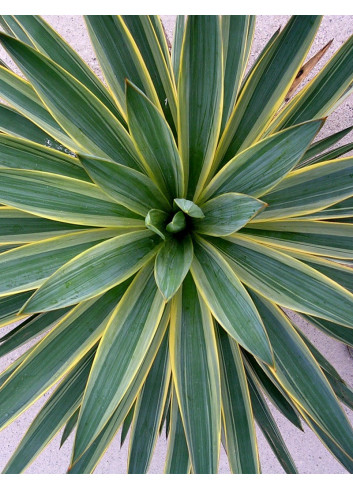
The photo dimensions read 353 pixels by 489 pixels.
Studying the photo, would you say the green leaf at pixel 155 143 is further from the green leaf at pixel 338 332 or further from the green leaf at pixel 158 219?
the green leaf at pixel 338 332

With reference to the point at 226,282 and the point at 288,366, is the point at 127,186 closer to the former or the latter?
the point at 226,282

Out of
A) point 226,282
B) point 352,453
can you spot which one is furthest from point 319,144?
point 352,453

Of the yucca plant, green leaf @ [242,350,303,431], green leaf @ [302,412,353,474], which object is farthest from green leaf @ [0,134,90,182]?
green leaf @ [302,412,353,474]

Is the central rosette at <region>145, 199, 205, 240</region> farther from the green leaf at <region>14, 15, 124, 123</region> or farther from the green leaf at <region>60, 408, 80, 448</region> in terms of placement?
the green leaf at <region>60, 408, 80, 448</region>

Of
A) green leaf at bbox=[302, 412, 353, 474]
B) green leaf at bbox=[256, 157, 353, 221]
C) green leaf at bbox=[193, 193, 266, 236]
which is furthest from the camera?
green leaf at bbox=[302, 412, 353, 474]

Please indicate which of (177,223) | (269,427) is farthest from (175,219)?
(269,427)

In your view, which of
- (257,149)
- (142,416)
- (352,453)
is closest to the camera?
(257,149)

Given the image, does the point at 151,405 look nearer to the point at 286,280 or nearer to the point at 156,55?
the point at 286,280
